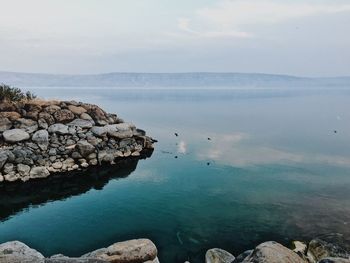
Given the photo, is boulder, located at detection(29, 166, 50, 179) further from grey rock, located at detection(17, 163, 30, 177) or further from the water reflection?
the water reflection

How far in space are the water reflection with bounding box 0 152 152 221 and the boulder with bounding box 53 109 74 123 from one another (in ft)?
24.5

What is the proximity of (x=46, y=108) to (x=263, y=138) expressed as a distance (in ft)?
157

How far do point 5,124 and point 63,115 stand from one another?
7189 mm

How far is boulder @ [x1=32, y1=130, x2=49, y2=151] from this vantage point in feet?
147

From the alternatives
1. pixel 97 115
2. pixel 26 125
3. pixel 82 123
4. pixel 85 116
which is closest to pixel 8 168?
pixel 26 125

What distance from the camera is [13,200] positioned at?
3653 centimetres

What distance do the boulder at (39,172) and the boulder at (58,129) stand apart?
548 cm

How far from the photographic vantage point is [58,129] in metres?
47.2

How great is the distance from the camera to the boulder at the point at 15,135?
43344 millimetres

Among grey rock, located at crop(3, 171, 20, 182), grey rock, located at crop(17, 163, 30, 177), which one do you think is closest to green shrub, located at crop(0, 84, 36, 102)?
grey rock, located at crop(17, 163, 30, 177)

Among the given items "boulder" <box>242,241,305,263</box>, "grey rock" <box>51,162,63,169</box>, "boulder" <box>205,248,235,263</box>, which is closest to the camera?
"boulder" <box>242,241,305,263</box>

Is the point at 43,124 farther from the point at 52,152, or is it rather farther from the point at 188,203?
the point at 188,203

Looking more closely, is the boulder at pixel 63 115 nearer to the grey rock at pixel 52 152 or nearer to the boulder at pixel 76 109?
the boulder at pixel 76 109

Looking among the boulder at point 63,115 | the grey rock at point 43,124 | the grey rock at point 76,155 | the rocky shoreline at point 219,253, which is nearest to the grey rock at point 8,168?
the grey rock at point 43,124
